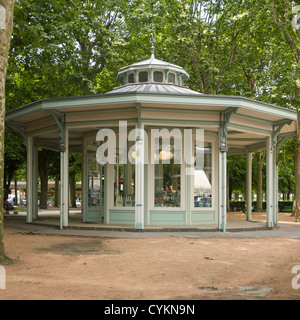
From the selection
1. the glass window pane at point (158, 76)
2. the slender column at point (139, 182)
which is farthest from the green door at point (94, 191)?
the glass window pane at point (158, 76)

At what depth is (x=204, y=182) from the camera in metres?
13.5

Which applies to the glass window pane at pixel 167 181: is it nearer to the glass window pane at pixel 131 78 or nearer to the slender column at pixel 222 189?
the slender column at pixel 222 189

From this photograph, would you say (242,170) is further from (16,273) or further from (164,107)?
(16,273)

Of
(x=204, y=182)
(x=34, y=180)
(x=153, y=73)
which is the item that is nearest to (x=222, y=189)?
(x=204, y=182)

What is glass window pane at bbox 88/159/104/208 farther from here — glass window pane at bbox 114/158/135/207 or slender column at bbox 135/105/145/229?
slender column at bbox 135/105/145/229

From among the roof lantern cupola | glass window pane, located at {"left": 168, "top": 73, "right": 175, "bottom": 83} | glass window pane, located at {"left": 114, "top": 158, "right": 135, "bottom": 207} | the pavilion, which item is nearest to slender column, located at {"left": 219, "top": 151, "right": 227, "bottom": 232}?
the pavilion

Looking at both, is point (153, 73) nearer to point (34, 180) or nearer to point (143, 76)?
point (143, 76)

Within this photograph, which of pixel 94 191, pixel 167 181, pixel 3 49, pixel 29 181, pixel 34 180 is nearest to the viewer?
pixel 3 49

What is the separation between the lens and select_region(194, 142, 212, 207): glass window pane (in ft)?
43.6

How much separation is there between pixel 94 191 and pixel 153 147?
9.71 ft

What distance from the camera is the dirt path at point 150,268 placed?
205 inches

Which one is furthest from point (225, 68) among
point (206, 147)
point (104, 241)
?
point (104, 241)
